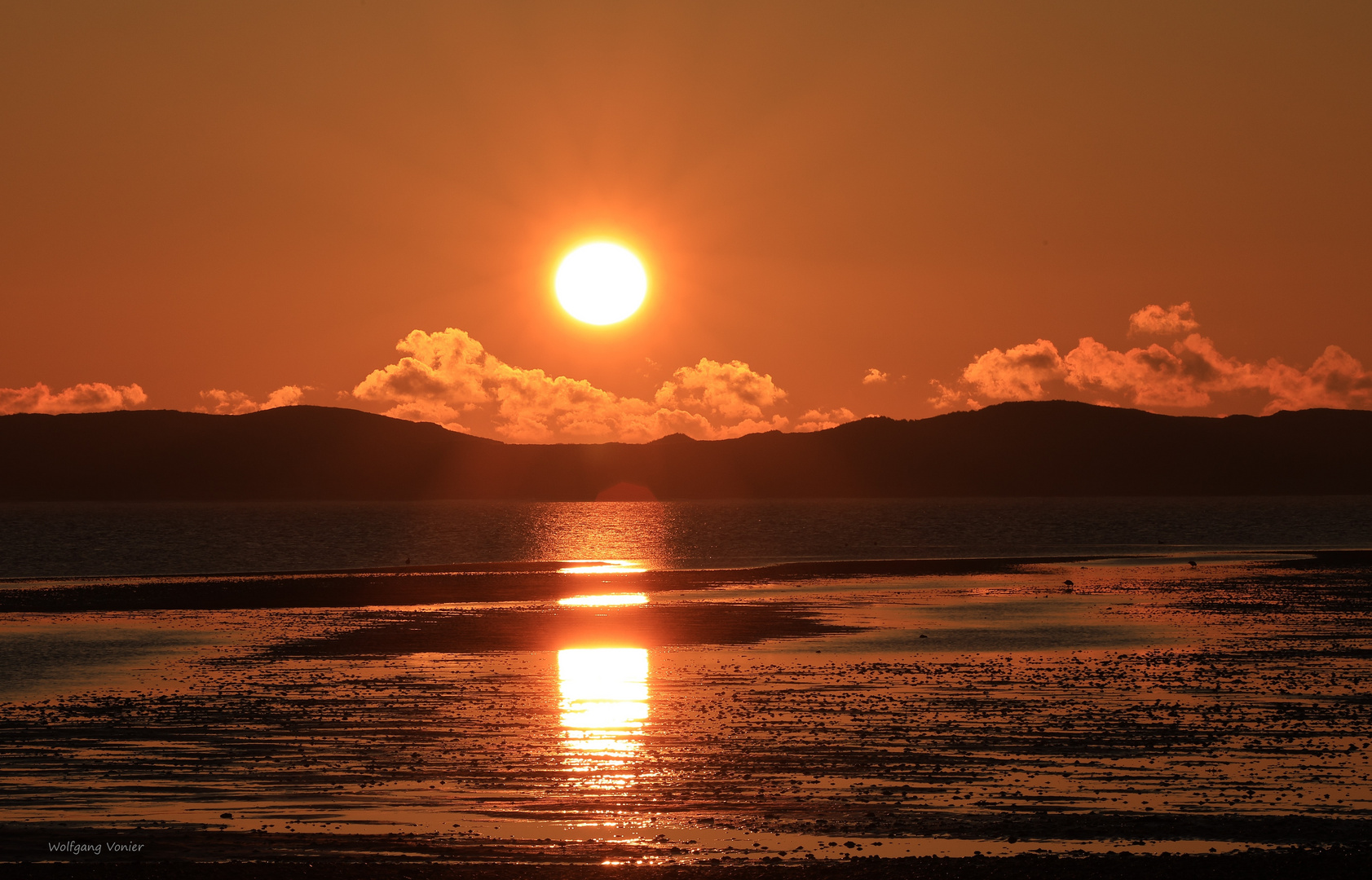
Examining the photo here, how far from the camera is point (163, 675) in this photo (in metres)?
36.5

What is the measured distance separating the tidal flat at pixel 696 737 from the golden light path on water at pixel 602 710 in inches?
5.5

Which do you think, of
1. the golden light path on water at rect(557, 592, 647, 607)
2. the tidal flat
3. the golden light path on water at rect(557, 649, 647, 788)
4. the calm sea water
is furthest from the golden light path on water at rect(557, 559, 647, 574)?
the golden light path on water at rect(557, 649, 647, 788)

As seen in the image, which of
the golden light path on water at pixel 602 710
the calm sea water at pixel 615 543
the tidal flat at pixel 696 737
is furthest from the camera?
the calm sea water at pixel 615 543

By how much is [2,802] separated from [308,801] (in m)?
4.94

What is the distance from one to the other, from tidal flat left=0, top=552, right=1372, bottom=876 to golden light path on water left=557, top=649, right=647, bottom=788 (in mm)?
139

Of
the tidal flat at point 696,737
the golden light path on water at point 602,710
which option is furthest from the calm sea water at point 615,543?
the golden light path on water at point 602,710

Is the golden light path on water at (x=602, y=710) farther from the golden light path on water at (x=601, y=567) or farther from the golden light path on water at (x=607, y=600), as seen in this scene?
the golden light path on water at (x=601, y=567)

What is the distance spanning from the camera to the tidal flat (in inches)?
738

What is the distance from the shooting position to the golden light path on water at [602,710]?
2341 centimetres

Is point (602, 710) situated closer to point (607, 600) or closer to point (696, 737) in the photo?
point (696, 737)

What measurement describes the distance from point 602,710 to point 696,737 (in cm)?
419

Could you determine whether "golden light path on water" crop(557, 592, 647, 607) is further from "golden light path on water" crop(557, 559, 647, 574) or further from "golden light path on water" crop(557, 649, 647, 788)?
"golden light path on water" crop(557, 559, 647, 574)

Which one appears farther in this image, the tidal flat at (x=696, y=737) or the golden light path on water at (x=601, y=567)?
the golden light path on water at (x=601, y=567)

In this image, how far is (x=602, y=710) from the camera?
29.6 metres
